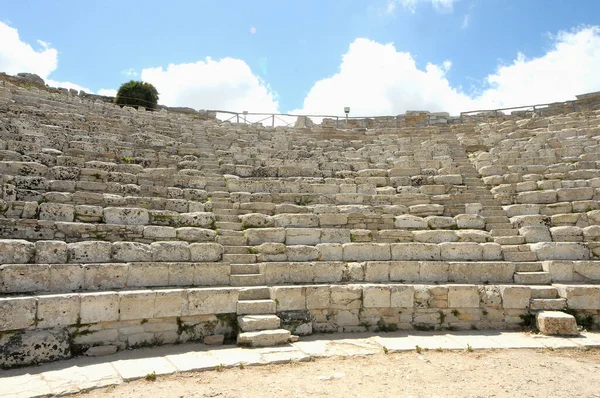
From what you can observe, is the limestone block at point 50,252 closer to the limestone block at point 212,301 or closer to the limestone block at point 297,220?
the limestone block at point 212,301

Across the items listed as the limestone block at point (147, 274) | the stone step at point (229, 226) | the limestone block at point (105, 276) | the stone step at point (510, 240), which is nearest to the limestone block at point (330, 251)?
the stone step at point (229, 226)

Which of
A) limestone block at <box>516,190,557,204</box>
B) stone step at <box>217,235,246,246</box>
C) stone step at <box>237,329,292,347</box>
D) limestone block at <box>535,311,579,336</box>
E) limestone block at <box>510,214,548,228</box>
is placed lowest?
stone step at <box>237,329,292,347</box>

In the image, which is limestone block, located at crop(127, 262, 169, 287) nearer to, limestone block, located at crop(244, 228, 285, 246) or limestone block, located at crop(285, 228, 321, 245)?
limestone block, located at crop(244, 228, 285, 246)

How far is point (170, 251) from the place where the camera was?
729 cm

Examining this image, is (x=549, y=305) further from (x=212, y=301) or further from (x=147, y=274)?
(x=147, y=274)

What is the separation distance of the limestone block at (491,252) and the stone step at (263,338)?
4.60m

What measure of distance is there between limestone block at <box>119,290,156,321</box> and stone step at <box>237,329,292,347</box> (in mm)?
1405

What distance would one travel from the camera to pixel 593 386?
5078 mm

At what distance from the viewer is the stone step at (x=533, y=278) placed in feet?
26.1

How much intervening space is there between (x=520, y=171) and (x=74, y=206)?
10963 mm

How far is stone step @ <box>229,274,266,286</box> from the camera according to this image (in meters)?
7.23

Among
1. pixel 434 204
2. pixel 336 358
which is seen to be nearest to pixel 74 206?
pixel 336 358

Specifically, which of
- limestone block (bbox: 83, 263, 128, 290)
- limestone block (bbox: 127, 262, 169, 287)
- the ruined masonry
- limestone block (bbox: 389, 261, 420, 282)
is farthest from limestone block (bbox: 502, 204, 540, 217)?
limestone block (bbox: 83, 263, 128, 290)

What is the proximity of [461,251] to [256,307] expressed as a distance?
14.5 ft
